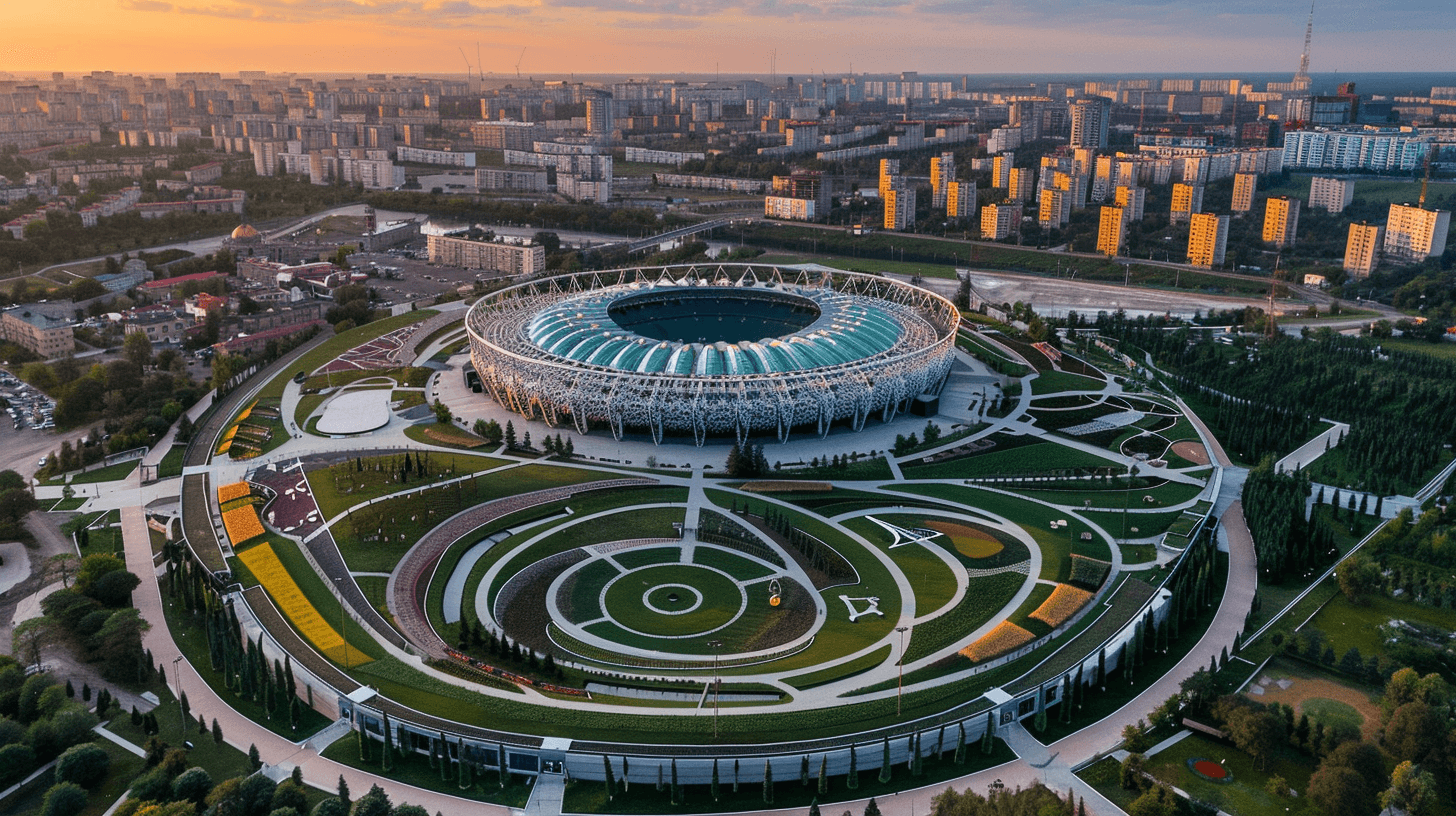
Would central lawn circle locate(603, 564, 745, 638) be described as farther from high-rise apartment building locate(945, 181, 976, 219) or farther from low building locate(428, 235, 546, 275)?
high-rise apartment building locate(945, 181, 976, 219)

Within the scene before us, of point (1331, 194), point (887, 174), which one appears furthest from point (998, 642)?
point (887, 174)

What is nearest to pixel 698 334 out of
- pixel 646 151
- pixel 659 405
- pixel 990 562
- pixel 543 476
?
pixel 659 405

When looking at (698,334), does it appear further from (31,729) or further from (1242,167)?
(1242,167)

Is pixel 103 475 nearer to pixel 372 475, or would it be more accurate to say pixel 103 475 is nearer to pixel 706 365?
pixel 372 475

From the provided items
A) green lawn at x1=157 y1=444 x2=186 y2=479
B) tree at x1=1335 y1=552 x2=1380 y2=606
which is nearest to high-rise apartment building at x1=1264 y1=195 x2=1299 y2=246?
tree at x1=1335 y1=552 x2=1380 y2=606

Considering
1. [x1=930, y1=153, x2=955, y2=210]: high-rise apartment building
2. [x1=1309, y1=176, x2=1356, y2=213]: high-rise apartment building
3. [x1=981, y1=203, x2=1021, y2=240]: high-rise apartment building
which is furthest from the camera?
[x1=930, y1=153, x2=955, y2=210]: high-rise apartment building
